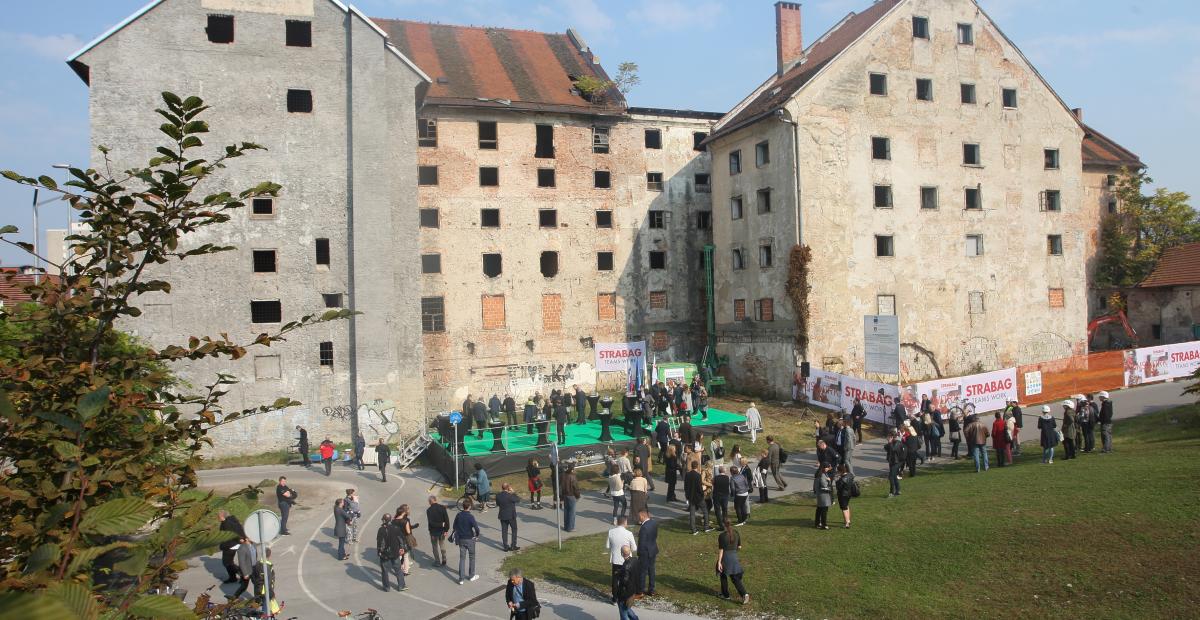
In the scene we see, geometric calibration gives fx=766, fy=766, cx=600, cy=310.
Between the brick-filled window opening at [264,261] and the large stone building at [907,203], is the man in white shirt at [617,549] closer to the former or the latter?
the brick-filled window opening at [264,261]

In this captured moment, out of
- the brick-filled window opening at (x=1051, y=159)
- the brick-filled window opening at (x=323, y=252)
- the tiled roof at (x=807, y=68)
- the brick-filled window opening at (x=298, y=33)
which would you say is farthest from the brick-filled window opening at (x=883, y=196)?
the brick-filled window opening at (x=298, y=33)

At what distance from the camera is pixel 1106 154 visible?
53.5 meters

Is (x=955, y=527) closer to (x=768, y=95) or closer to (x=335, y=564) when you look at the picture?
(x=335, y=564)

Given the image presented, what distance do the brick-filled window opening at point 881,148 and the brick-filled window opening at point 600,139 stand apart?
1398 cm

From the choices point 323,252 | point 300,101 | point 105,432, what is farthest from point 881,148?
point 105,432

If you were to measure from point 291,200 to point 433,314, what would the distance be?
9567mm

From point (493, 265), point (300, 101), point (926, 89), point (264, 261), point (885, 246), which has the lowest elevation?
point (264, 261)

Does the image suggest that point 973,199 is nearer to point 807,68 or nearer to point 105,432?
point 807,68

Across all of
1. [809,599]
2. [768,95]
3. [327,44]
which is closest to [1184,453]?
[809,599]

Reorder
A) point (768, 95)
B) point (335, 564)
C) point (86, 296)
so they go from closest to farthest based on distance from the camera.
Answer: point (86, 296) < point (335, 564) < point (768, 95)

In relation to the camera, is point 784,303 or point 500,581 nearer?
point 500,581

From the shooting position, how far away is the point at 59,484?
378 centimetres

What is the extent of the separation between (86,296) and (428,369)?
3492 centimetres

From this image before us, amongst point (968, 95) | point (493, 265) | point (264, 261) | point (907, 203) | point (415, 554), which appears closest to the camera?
point (415, 554)
